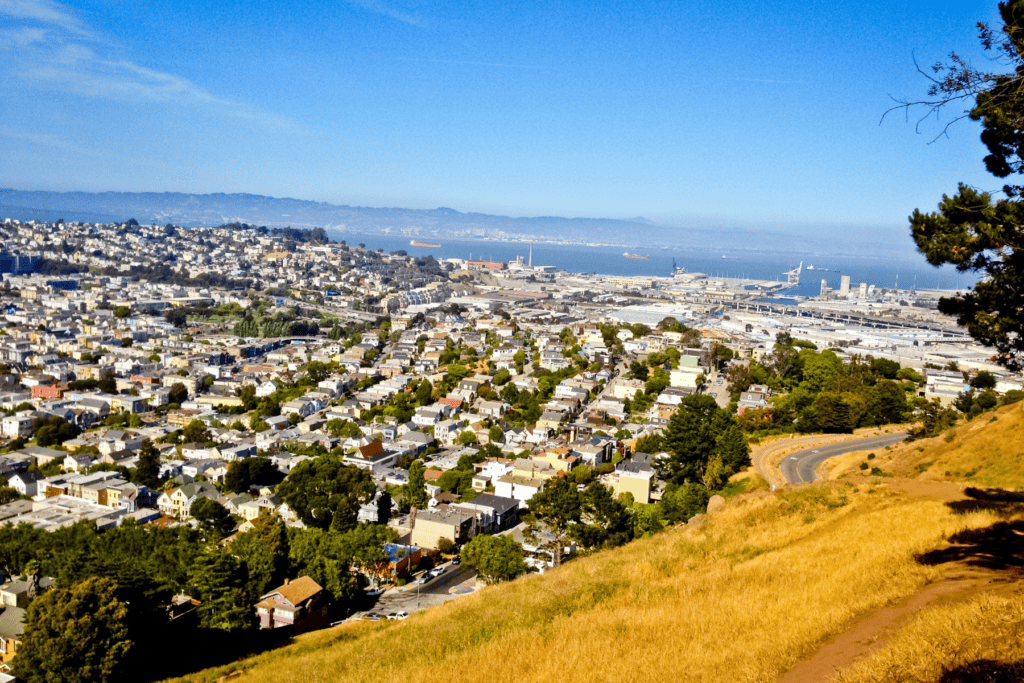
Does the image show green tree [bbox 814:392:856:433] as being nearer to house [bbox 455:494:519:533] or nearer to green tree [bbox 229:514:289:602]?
house [bbox 455:494:519:533]

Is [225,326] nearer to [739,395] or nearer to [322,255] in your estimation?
[739,395]

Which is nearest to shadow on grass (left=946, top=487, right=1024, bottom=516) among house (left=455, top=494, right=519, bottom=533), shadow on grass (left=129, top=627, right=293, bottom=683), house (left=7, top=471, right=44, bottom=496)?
shadow on grass (left=129, top=627, right=293, bottom=683)

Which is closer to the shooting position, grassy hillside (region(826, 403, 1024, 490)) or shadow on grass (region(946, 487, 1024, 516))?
shadow on grass (region(946, 487, 1024, 516))

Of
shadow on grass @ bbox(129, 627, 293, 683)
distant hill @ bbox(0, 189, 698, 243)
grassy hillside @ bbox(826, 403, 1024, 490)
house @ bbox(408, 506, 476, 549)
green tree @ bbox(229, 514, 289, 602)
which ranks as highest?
distant hill @ bbox(0, 189, 698, 243)

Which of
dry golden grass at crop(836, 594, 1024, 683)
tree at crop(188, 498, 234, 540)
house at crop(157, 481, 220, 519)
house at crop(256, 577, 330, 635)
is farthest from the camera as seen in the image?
house at crop(157, 481, 220, 519)

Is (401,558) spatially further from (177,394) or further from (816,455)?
(177,394)

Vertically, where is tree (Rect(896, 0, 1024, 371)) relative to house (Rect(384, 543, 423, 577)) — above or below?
above

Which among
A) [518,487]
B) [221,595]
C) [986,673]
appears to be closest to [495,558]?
[221,595]
